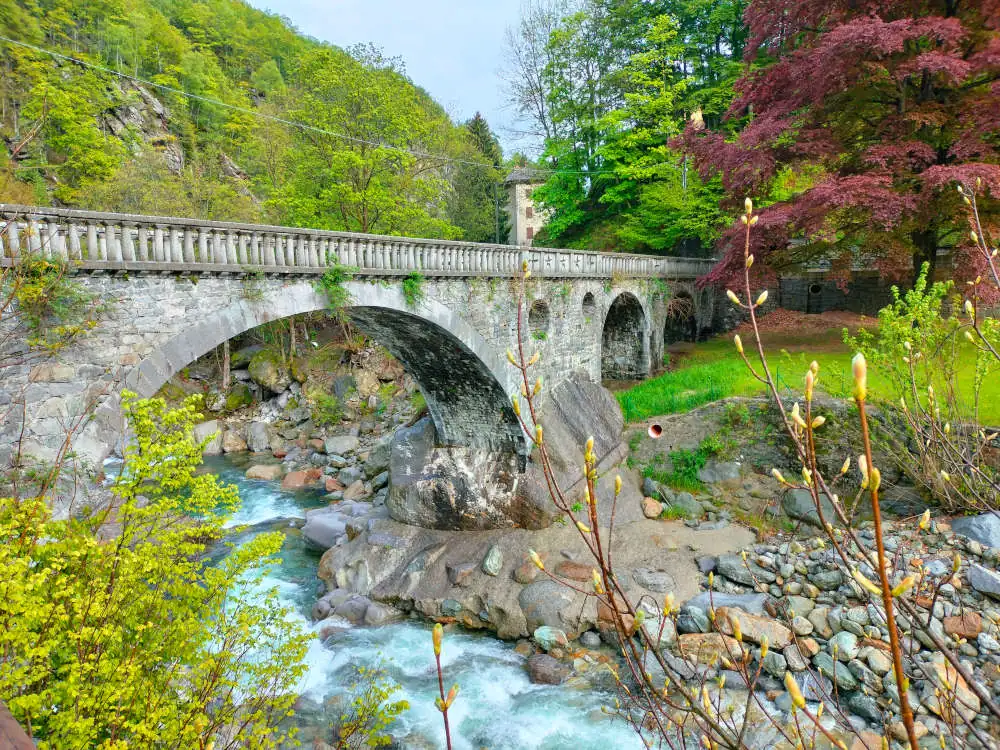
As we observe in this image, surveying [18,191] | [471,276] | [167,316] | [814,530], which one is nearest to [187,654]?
[167,316]

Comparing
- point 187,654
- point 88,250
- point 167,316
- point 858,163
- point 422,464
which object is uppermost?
point 858,163

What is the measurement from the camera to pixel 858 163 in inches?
609

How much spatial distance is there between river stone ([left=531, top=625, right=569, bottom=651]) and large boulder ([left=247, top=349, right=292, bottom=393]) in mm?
18174

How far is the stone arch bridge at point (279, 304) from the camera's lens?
6648 millimetres

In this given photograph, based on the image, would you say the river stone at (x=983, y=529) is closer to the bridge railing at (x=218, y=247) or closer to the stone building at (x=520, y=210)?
the bridge railing at (x=218, y=247)

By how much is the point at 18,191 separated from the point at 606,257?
18792mm

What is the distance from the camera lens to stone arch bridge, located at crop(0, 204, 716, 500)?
262 inches

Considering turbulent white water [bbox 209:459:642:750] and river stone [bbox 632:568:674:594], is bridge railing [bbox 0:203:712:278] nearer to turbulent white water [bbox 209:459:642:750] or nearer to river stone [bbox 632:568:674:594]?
turbulent white water [bbox 209:459:642:750]

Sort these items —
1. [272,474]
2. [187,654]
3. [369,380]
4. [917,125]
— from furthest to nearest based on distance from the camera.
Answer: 1. [369,380]
2. [272,474]
3. [917,125]
4. [187,654]

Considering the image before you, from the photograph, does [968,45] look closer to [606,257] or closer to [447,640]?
[606,257]

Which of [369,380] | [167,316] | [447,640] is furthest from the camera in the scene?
[369,380]

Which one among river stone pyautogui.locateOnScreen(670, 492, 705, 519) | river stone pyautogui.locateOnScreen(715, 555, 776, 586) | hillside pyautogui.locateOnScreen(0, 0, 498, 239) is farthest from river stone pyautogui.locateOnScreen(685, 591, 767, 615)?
hillside pyautogui.locateOnScreen(0, 0, 498, 239)

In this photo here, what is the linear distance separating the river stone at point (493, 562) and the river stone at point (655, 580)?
295cm

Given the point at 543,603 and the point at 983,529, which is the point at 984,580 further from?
the point at 543,603
